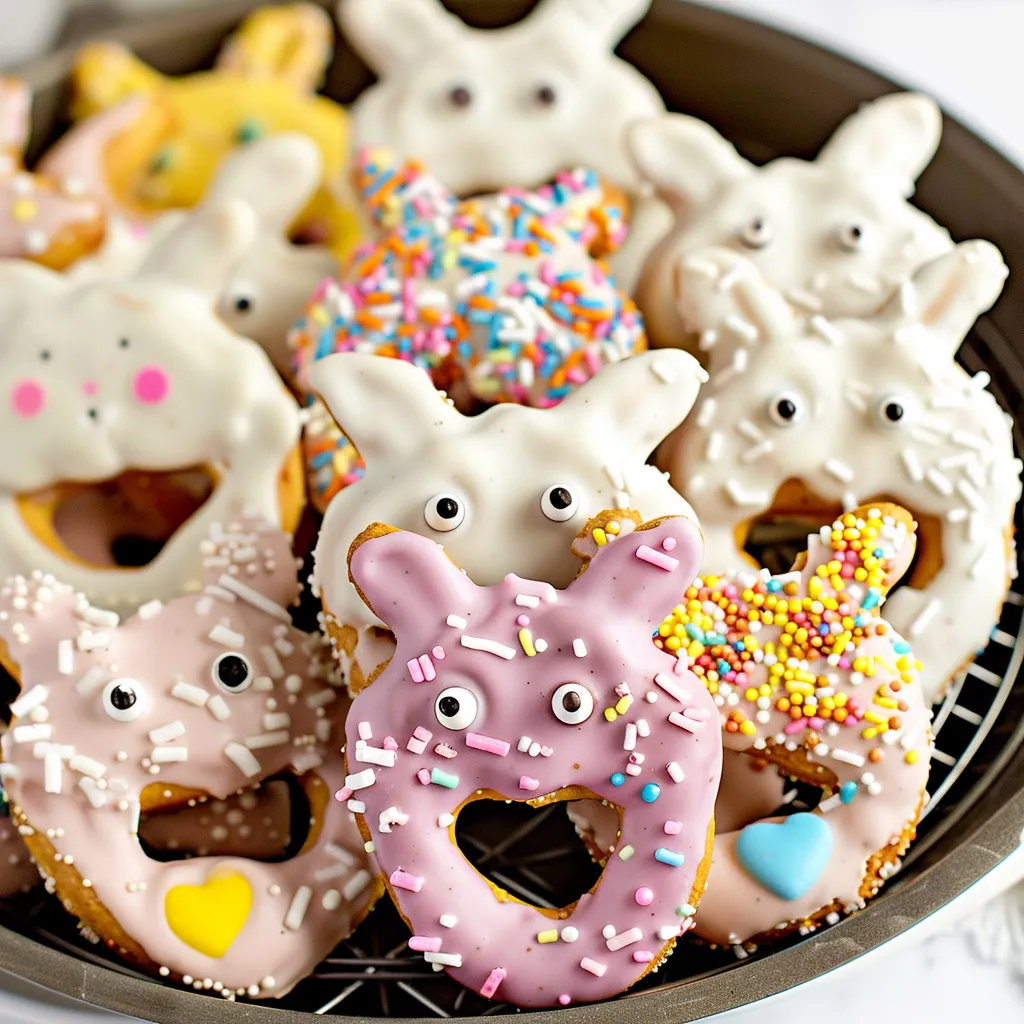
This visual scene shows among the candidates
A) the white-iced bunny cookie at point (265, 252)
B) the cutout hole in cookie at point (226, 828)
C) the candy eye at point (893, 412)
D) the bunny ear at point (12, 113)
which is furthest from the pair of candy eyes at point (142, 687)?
the bunny ear at point (12, 113)

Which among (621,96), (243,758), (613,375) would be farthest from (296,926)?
(621,96)

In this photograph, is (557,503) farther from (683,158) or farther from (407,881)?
(683,158)

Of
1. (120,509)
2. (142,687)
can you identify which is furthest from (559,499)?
(120,509)

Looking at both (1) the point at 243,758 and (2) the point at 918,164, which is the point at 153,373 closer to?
(1) the point at 243,758

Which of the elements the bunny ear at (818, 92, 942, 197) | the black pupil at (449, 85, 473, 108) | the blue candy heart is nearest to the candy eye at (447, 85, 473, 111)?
the black pupil at (449, 85, 473, 108)

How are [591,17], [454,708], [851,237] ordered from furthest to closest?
[591,17], [851,237], [454,708]

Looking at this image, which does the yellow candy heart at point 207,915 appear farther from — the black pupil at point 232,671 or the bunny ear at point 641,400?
the bunny ear at point 641,400
